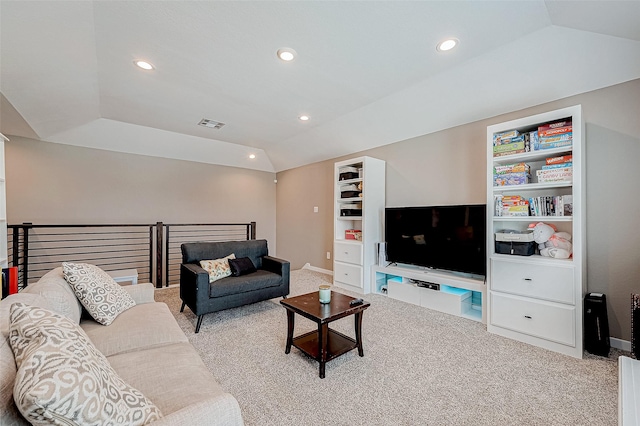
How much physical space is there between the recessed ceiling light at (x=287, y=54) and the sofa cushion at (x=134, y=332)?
7.63 ft

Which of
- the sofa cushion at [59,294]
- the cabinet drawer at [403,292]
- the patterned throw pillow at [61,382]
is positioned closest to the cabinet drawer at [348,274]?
the cabinet drawer at [403,292]

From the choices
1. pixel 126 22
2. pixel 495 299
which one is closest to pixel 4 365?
pixel 126 22

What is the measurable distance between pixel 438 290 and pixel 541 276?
1.11 metres

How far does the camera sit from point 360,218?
427 cm

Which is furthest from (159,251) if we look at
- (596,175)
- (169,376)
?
(596,175)

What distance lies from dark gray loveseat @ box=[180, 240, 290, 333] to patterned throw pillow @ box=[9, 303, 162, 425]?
6.21 ft

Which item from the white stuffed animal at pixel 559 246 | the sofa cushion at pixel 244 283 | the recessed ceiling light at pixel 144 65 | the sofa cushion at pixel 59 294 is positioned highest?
the recessed ceiling light at pixel 144 65

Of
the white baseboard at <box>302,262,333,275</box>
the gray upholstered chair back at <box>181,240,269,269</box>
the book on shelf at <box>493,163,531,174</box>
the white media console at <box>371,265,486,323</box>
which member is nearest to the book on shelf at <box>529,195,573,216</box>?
the book on shelf at <box>493,163,531,174</box>

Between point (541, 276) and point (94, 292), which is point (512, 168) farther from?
point (94, 292)

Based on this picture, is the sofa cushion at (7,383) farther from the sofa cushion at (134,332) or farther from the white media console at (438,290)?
the white media console at (438,290)

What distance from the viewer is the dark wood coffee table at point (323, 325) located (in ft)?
6.89

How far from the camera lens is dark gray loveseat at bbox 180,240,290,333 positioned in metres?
2.87

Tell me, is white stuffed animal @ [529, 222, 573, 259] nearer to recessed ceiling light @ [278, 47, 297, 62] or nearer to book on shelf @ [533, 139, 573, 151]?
book on shelf @ [533, 139, 573, 151]

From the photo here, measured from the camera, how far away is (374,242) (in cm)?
428
